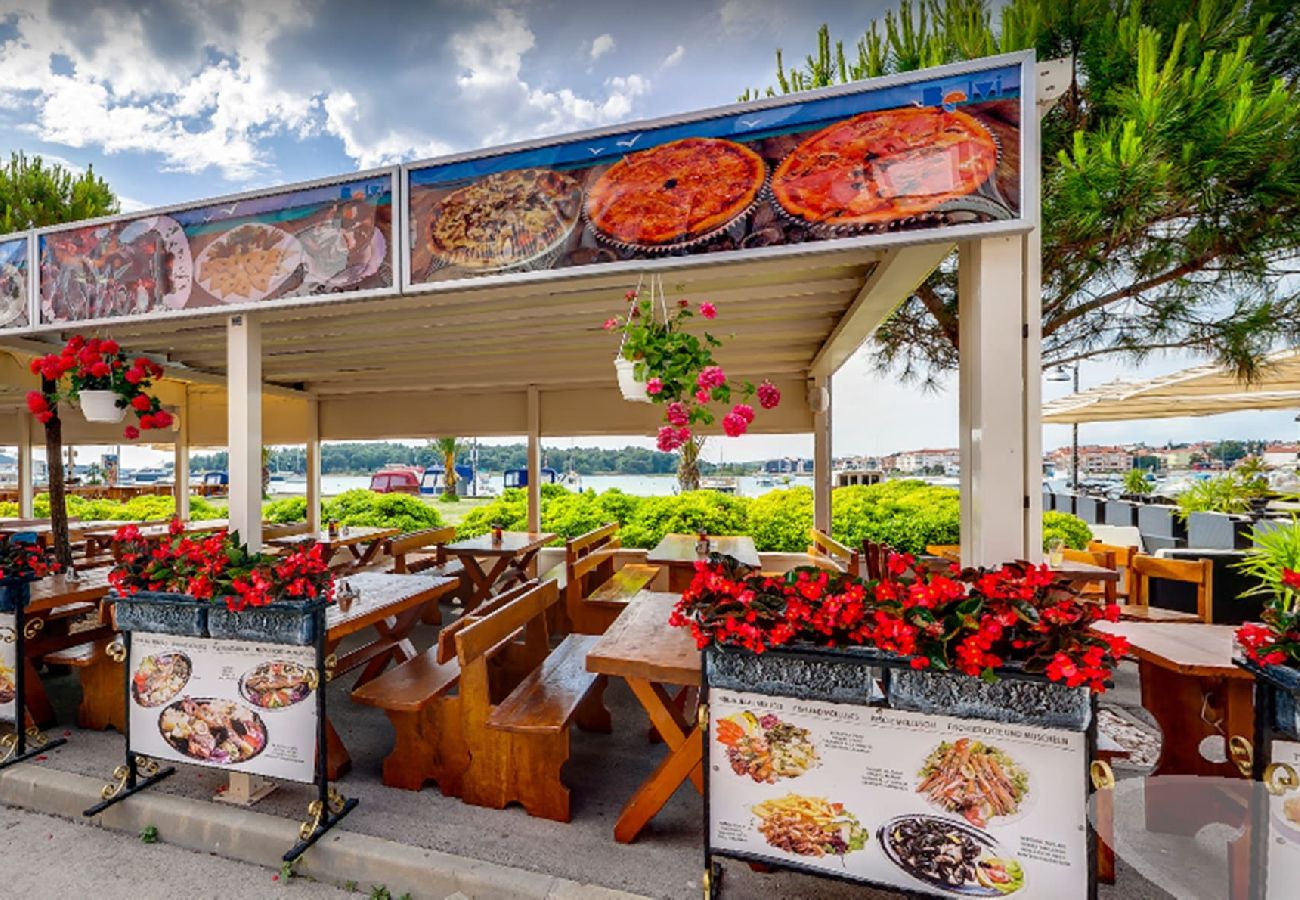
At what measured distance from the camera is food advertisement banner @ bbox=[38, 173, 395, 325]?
260 centimetres

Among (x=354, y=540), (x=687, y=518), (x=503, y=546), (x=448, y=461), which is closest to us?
(x=503, y=546)

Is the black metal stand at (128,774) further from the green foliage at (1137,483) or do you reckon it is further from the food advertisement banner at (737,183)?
the green foliage at (1137,483)

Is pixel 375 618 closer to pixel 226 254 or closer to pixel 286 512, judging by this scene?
pixel 226 254

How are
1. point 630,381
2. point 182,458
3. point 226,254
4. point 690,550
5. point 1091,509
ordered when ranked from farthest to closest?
point 1091,509 < point 182,458 < point 690,550 < point 226,254 < point 630,381

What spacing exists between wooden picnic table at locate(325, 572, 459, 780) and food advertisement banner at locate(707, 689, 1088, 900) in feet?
5.73

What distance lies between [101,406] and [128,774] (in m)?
1.97

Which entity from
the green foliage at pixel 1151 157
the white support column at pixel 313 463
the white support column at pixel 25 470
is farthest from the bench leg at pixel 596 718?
the white support column at pixel 25 470

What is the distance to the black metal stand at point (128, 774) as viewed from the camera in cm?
235

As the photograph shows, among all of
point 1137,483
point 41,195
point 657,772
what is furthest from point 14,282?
point 1137,483

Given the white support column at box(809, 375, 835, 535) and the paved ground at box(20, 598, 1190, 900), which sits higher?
the white support column at box(809, 375, 835, 535)

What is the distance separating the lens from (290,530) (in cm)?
665

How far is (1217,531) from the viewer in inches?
245

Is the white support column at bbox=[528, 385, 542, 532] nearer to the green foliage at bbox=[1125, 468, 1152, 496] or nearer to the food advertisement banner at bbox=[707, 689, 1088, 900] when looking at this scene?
the food advertisement banner at bbox=[707, 689, 1088, 900]

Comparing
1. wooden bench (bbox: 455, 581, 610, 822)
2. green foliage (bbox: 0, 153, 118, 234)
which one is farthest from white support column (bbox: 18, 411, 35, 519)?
wooden bench (bbox: 455, 581, 610, 822)
